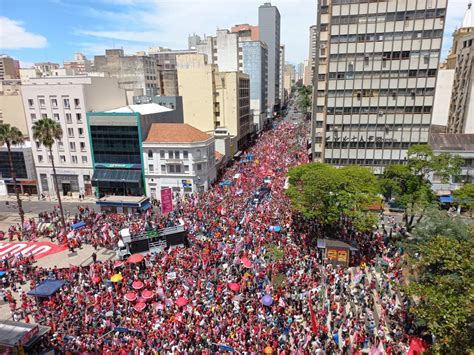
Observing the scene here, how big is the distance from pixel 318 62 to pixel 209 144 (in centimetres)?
2459

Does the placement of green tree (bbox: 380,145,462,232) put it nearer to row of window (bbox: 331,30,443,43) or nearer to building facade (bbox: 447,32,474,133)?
row of window (bbox: 331,30,443,43)

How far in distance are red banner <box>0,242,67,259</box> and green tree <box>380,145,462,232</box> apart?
38.6 m

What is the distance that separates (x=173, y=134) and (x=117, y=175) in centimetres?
1143

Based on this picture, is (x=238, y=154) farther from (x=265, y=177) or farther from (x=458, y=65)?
(x=458, y=65)

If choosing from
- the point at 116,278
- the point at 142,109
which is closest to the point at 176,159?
the point at 142,109

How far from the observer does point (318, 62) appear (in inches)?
2254

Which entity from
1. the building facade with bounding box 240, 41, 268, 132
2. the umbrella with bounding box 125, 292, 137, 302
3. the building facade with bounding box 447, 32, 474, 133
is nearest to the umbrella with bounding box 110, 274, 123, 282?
the umbrella with bounding box 125, 292, 137, 302

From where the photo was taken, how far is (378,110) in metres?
48.5

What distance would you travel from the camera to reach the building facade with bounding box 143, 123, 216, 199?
5006 centimetres

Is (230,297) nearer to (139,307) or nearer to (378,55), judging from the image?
(139,307)

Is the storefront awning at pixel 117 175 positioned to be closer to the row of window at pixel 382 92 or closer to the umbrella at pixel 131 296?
the umbrella at pixel 131 296

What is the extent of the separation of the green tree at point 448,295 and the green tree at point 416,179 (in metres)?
15.9

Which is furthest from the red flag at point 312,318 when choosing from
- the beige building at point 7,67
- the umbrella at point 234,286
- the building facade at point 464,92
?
the beige building at point 7,67

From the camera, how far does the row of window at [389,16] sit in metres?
43.7
